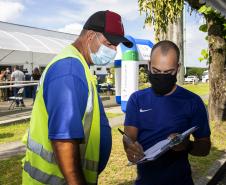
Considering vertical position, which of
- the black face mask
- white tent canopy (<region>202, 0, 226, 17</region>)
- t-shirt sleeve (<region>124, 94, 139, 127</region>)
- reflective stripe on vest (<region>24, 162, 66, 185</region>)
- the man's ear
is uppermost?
white tent canopy (<region>202, 0, 226, 17</region>)

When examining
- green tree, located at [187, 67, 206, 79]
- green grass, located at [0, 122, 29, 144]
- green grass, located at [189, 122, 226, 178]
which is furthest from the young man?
green tree, located at [187, 67, 206, 79]

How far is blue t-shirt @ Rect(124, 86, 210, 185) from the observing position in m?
3.27

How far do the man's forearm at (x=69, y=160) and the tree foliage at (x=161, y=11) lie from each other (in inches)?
403

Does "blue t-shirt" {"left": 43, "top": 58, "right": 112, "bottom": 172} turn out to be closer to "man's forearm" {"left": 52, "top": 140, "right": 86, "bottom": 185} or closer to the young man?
"man's forearm" {"left": 52, "top": 140, "right": 86, "bottom": 185}

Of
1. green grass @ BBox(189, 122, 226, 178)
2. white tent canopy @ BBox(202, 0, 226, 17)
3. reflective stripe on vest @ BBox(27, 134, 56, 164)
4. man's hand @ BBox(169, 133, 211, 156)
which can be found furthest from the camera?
green grass @ BBox(189, 122, 226, 178)

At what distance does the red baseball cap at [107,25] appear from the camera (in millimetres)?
2703

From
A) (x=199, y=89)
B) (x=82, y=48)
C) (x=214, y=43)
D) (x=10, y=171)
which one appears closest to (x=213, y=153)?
(x=214, y=43)

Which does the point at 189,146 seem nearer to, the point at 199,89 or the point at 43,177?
the point at 43,177

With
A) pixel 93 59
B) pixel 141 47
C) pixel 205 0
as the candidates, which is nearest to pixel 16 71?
pixel 141 47

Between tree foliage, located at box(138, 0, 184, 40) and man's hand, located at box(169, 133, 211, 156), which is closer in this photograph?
man's hand, located at box(169, 133, 211, 156)

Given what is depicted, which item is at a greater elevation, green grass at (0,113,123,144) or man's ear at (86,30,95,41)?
man's ear at (86,30,95,41)

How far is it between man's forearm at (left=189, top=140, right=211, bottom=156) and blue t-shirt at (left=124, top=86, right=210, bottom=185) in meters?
0.05

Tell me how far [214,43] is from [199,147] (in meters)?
8.53

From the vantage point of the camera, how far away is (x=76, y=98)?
2.41 m
